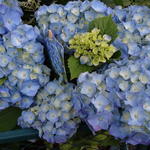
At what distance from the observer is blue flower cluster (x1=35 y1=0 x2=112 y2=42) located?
1379 millimetres

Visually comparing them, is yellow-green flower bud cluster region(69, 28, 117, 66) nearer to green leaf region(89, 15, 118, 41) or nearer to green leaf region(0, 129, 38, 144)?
green leaf region(89, 15, 118, 41)

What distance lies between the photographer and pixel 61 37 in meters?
1.37

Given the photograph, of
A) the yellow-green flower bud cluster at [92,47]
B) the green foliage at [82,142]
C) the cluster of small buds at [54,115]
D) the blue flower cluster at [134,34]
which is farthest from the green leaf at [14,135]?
the blue flower cluster at [134,34]

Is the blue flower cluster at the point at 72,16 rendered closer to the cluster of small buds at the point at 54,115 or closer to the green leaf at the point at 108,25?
the green leaf at the point at 108,25

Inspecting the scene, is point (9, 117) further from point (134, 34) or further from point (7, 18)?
point (134, 34)

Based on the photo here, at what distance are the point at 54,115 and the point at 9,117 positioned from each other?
0.66 feet

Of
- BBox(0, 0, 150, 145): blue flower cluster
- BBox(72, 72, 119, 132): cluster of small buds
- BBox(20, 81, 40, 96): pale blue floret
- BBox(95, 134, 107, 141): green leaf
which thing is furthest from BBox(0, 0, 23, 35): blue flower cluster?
BBox(95, 134, 107, 141): green leaf

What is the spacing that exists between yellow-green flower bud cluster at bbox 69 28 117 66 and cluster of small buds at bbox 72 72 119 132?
7cm

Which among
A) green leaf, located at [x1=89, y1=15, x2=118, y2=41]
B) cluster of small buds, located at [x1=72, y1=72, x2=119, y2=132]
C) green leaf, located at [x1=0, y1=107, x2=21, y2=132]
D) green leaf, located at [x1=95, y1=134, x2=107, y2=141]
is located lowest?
green leaf, located at [x1=95, y1=134, x2=107, y2=141]

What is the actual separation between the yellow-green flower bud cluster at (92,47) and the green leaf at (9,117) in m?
0.29

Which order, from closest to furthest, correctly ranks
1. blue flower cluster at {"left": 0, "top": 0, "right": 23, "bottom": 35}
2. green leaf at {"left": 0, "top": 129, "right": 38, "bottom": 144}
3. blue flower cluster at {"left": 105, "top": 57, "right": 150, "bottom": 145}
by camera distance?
blue flower cluster at {"left": 105, "top": 57, "right": 150, "bottom": 145}
green leaf at {"left": 0, "top": 129, "right": 38, "bottom": 144}
blue flower cluster at {"left": 0, "top": 0, "right": 23, "bottom": 35}

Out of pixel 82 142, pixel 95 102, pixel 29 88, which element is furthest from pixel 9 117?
Result: pixel 95 102

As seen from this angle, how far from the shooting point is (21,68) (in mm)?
1328

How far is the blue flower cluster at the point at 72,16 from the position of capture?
4.52ft
